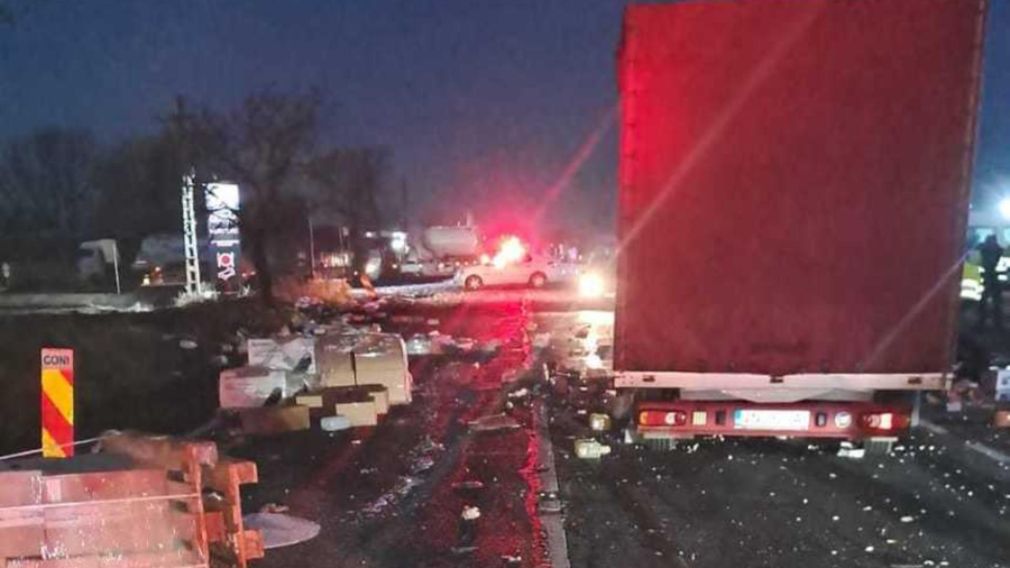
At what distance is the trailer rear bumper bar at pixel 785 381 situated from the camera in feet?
23.5

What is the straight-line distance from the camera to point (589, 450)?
8.76 m

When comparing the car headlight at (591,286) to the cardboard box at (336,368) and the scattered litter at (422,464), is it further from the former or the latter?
the scattered litter at (422,464)

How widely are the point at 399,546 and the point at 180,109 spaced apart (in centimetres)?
2213

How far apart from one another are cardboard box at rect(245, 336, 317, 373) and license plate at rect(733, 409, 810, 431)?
6549mm

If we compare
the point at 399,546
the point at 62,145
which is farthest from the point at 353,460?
the point at 62,145

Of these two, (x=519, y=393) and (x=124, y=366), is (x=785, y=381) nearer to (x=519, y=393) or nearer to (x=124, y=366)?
(x=519, y=393)

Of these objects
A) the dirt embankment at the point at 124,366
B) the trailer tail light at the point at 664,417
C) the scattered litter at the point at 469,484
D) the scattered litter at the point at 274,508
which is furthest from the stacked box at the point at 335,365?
the trailer tail light at the point at 664,417

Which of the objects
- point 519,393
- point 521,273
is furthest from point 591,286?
point 519,393

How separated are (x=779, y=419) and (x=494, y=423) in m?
3.83

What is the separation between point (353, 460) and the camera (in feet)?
29.5

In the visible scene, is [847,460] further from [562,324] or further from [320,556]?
[562,324]

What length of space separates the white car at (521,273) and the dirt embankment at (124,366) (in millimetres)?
19829

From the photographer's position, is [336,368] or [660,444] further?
[336,368]

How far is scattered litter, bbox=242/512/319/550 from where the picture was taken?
6.45 meters
